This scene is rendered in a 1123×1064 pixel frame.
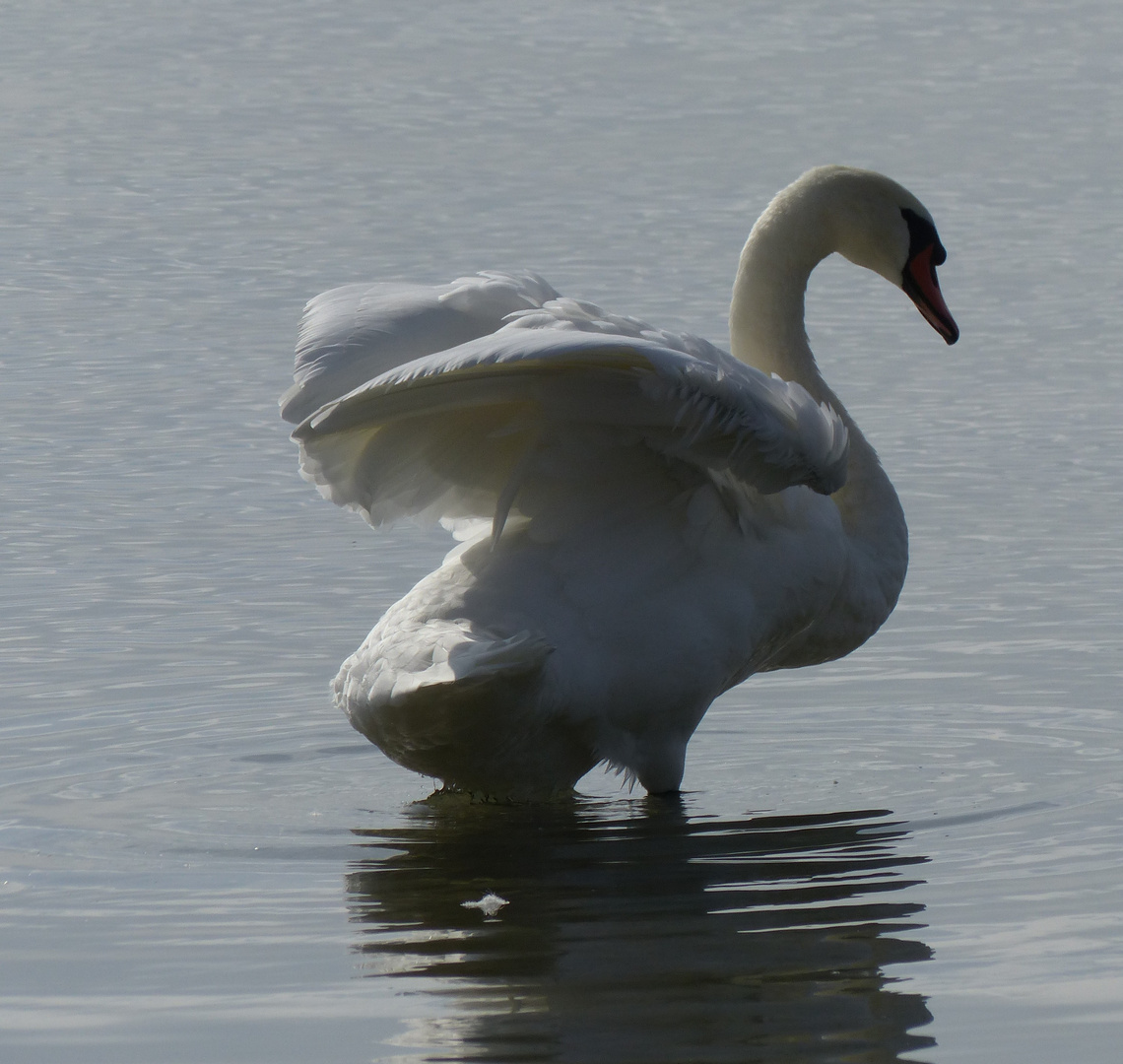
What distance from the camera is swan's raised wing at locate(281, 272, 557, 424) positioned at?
5.73 metres

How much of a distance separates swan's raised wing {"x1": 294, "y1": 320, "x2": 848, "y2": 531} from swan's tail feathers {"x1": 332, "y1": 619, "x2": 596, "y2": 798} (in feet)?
1.50

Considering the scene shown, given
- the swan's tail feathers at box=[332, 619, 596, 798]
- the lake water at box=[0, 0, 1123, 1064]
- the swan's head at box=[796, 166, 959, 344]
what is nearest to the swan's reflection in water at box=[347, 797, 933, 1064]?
the lake water at box=[0, 0, 1123, 1064]

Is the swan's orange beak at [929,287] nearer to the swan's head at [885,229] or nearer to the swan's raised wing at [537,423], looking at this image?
the swan's head at [885,229]

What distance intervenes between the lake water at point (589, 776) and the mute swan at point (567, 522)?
12.5 inches

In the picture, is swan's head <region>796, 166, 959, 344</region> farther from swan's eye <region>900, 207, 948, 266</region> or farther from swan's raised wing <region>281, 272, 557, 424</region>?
swan's raised wing <region>281, 272, 557, 424</region>

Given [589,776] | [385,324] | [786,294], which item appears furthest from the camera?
[786,294]

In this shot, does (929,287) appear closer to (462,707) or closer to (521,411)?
(521,411)

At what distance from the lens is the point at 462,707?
530 centimetres

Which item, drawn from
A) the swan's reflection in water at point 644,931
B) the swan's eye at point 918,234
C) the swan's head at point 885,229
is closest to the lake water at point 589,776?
the swan's reflection in water at point 644,931

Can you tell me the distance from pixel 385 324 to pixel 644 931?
1802mm

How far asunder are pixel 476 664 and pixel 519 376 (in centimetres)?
62

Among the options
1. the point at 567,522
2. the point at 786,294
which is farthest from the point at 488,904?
the point at 786,294

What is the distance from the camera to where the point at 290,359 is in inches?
432

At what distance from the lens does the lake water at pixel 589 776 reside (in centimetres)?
447
